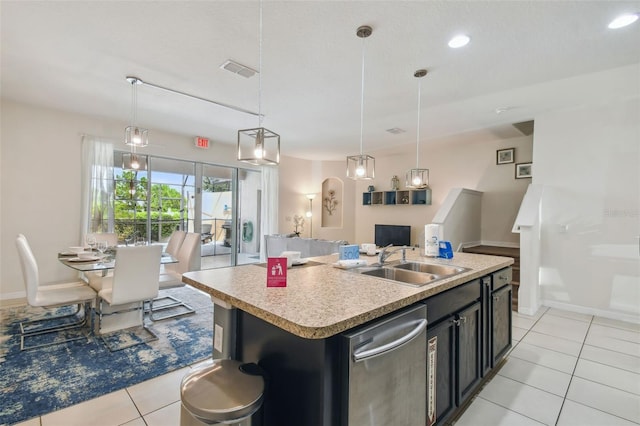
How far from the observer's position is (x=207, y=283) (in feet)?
4.97

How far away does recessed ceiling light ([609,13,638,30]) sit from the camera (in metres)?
2.20

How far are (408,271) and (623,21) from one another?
2633 millimetres

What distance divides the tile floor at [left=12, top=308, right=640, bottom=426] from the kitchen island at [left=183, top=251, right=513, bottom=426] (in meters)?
0.96

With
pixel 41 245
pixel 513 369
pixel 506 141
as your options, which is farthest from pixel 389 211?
pixel 41 245

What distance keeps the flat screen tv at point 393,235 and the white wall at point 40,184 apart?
20.1 ft

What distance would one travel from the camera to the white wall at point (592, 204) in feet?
11.4

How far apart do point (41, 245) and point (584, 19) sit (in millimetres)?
6950

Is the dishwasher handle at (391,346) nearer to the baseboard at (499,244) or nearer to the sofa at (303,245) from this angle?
the sofa at (303,245)

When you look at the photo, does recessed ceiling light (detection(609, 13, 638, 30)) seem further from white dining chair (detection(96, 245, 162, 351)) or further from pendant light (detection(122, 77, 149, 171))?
pendant light (detection(122, 77, 149, 171))

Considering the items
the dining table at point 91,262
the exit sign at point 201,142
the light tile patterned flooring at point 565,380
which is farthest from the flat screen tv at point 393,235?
the dining table at point 91,262

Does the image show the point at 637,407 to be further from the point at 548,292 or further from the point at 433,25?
the point at 433,25

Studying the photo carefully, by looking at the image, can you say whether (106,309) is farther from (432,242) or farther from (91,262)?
(432,242)

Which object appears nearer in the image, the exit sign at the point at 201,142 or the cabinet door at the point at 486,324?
the cabinet door at the point at 486,324

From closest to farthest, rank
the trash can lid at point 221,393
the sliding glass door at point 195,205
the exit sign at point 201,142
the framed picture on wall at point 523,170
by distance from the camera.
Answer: the trash can lid at point 221,393 → the sliding glass door at point 195,205 → the framed picture on wall at point 523,170 → the exit sign at point 201,142
